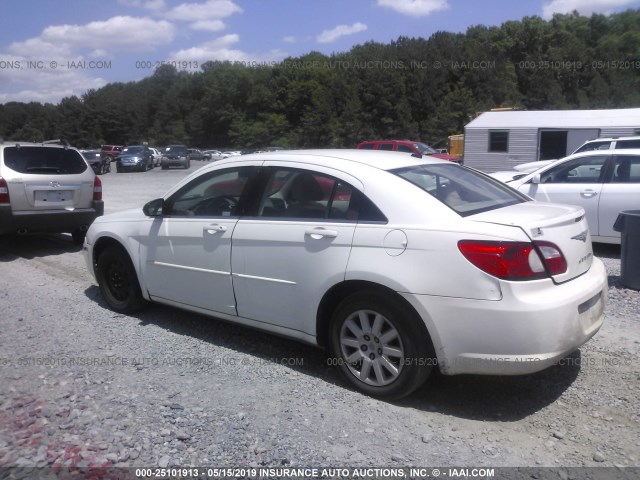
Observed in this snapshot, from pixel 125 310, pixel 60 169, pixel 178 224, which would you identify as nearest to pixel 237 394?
pixel 178 224

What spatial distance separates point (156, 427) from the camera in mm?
3549

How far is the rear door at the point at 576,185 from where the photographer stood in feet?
27.7

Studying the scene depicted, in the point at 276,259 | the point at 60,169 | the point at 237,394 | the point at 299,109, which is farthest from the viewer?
the point at 299,109

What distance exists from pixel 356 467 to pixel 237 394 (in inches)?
45.9

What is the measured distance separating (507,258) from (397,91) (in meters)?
71.0

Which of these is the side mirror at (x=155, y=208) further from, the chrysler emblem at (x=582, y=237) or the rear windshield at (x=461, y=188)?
the chrysler emblem at (x=582, y=237)

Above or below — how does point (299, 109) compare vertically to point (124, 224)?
above

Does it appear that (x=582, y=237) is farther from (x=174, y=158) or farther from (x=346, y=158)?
(x=174, y=158)

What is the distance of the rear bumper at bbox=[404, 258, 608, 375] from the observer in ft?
11.1

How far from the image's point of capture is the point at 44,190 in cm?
866

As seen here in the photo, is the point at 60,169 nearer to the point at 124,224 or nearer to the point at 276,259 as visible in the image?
the point at 124,224

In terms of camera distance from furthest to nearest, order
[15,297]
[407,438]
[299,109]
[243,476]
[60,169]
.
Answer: [299,109], [60,169], [15,297], [407,438], [243,476]

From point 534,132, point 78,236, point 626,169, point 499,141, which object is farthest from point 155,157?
point 626,169

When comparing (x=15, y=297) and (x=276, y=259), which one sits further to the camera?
(x=15, y=297)
